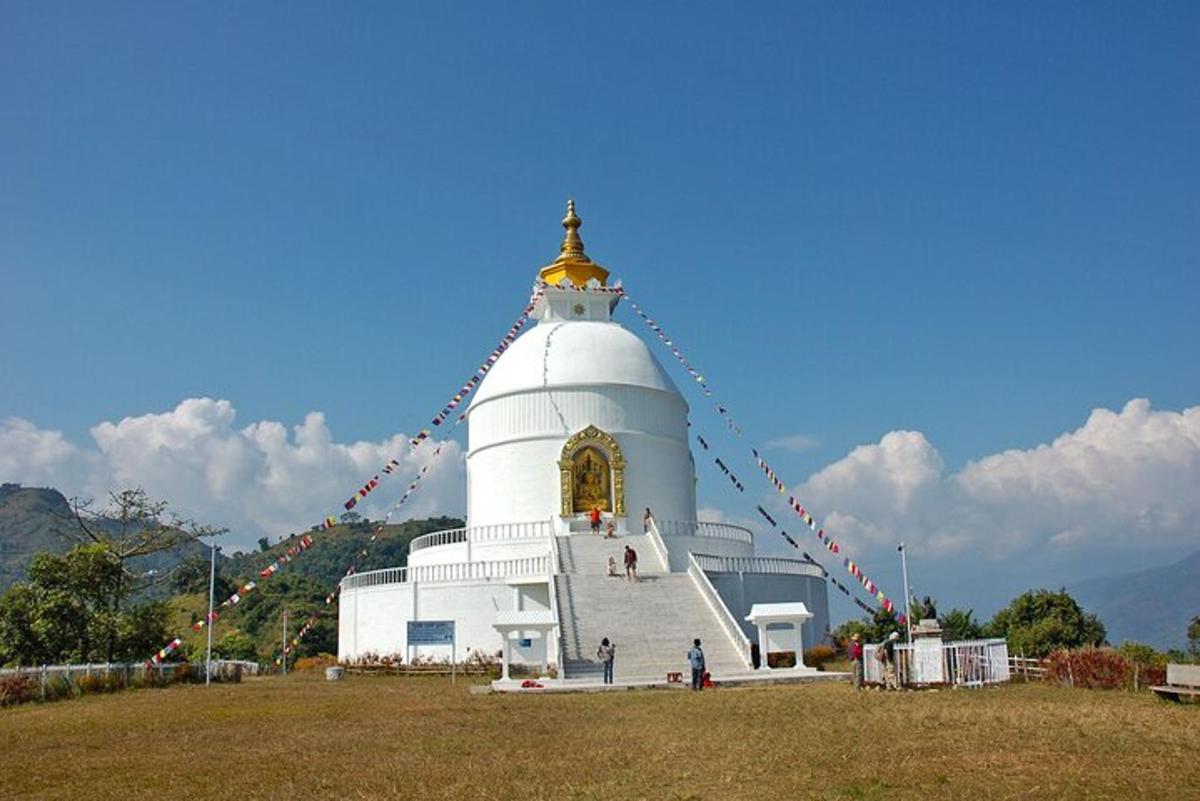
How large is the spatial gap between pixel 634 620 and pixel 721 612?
7.18 feet

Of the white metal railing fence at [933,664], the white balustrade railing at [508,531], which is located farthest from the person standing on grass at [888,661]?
the white balustrade railing at [508,531]

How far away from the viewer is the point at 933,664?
1972cm

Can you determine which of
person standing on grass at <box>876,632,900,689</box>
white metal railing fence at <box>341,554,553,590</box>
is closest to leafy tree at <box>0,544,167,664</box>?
white metal railing fence at <box>341,554,553,590</box>

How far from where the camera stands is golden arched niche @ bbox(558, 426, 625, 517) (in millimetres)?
34469

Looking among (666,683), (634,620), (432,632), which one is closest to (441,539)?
(432,632)

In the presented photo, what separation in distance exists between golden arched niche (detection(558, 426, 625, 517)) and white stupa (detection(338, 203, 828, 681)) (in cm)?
5

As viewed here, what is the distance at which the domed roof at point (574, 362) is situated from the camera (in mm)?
36125

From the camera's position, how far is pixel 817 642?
32375mm

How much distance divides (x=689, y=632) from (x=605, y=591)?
109 inches

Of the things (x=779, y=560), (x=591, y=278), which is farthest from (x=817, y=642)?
(x=591, y=278)

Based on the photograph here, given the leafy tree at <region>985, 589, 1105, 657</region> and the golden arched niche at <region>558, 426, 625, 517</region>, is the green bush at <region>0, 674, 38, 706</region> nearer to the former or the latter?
the golden arched niche at <region>558, 426, 625, 517</region>

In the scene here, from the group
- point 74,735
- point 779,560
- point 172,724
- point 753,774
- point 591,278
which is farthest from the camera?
point 591,278

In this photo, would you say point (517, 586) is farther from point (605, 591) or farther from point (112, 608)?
point (112, 608)

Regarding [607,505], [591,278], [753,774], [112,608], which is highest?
[591,278]
